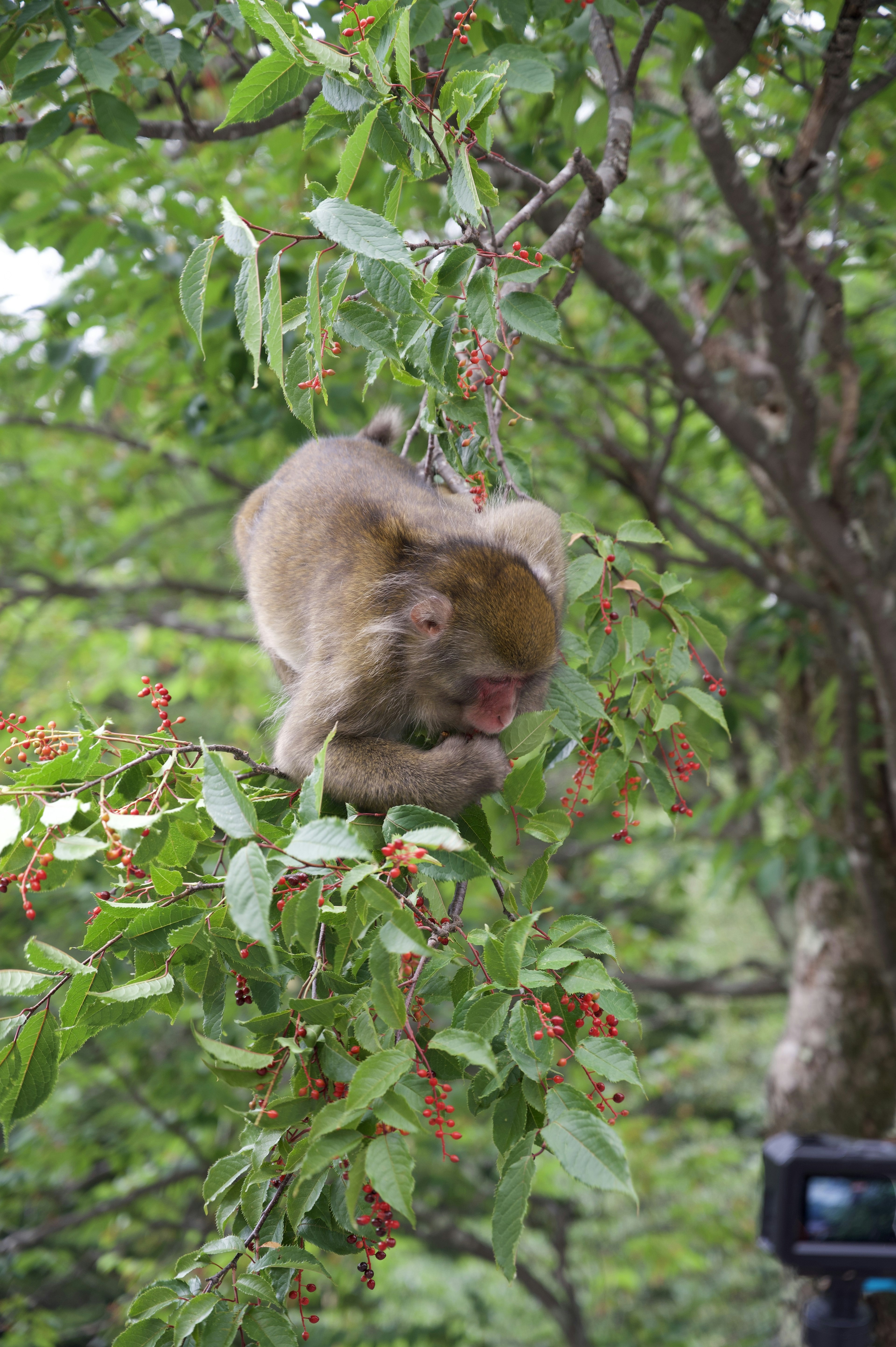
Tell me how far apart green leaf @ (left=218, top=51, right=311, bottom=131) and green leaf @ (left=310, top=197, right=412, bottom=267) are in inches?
17.5

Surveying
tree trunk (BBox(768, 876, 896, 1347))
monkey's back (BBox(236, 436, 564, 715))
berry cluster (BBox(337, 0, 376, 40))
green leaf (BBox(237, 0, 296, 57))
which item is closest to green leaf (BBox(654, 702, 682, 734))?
monkey's back (BBox(236, 436, 564, 715))

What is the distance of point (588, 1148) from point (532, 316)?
1460 mm

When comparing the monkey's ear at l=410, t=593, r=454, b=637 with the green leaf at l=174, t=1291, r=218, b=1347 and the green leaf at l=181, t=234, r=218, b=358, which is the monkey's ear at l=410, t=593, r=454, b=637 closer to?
the green leaf at l=181, t=234, r=218, b=358

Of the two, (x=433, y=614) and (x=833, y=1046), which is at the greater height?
(x=433, y=614)

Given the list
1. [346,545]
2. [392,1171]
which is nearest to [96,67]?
[346,545]

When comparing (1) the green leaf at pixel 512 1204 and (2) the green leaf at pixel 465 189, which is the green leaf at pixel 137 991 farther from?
(2) the green leaf at pixel 465 189

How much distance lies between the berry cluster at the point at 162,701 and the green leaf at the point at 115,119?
1.80 m

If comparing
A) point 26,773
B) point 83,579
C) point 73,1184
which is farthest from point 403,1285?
point 26,773

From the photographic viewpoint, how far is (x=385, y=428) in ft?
11.0

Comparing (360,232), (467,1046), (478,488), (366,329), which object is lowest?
(467,1046)

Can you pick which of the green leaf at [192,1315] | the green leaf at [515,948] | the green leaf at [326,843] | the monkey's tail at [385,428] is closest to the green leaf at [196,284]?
the green leaf at [326,843]

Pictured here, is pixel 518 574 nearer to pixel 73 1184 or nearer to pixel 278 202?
pixel 278 202

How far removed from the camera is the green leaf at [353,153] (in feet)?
5.17

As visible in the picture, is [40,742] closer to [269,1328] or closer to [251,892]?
[251,892]
